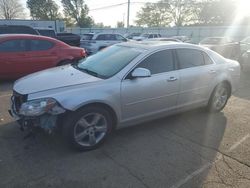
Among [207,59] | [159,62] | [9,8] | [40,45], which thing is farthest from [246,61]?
[9,8]

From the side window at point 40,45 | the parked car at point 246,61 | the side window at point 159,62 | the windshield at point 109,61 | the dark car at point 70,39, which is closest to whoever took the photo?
the windshield at point 109,61

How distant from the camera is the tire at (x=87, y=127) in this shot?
3.48m

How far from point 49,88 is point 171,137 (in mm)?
2173

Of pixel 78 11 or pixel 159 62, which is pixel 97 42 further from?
pixel 78 11

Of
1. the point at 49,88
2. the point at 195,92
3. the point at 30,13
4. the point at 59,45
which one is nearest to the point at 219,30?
the point at 59,45

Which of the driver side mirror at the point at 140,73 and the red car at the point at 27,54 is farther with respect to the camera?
the red car at the point at 27,54

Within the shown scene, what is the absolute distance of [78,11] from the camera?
64.8m

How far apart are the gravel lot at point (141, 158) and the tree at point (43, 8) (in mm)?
67091

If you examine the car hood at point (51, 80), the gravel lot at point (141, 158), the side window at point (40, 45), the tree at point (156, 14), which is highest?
the tree at point (156, 14)

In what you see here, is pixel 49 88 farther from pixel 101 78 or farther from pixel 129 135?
pixel 129 135

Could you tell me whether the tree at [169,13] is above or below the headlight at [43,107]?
above

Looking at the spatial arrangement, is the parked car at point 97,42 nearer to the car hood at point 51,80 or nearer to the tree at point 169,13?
the car hood at point 51,80

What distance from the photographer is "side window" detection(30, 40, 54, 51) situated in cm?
784

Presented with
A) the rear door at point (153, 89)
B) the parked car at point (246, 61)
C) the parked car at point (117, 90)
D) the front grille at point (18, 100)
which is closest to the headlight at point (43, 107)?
the parked car at point (117, 90)
